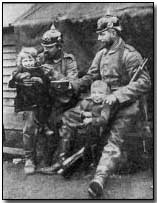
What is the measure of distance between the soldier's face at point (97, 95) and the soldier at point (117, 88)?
0.11ft

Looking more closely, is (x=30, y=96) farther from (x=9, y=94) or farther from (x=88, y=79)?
(x=88, y=79)

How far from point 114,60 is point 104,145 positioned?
0.57 metres

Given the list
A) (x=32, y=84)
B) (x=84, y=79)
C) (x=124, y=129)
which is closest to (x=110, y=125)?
(x=124, y=129)

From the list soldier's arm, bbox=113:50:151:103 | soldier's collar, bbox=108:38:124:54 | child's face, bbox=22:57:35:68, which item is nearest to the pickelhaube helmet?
child's face, bbox=22:57:35:68

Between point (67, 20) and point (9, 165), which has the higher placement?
point (67, 20)

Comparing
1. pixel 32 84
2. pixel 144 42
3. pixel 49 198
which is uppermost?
pixel 144 42

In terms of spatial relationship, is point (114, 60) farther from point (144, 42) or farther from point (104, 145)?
point (104, 145)

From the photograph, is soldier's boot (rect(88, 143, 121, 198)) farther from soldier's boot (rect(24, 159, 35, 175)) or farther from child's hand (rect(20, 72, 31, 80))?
child's hand (rect(20, 72, 31, 80))

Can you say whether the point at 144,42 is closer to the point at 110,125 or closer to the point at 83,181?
the point at 110,125

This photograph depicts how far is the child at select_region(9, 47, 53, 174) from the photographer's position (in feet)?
10.4

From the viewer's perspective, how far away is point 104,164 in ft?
10.2

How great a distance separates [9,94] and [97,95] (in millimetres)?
600

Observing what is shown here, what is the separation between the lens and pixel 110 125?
312 centimetres

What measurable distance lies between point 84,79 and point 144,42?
466mm
